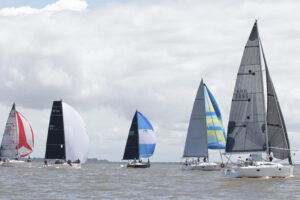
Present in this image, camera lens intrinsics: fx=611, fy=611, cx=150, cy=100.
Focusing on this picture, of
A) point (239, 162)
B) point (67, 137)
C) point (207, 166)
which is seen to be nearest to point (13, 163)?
point (67, 137)

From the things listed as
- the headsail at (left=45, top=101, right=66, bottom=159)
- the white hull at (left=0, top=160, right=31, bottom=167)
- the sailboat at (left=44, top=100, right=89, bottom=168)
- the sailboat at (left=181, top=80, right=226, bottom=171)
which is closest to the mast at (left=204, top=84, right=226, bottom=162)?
the sailboat at (left=181, top=80, right=226, bottom=171)

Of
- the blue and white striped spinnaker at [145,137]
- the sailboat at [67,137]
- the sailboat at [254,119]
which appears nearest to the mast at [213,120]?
the sailboat at [67,137]

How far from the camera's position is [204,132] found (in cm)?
7638

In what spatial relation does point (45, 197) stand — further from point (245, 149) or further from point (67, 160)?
point (67, 160)

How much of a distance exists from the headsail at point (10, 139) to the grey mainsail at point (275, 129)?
50.0 metres

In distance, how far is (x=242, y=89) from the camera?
49219 mm

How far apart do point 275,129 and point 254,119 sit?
6.07 feet

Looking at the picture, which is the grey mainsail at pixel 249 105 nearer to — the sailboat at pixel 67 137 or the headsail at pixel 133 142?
the sailboat at pixel 67 137

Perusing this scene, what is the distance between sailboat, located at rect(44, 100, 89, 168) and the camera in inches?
3051

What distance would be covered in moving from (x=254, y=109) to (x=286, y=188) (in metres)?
8.93

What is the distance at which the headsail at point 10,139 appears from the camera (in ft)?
293

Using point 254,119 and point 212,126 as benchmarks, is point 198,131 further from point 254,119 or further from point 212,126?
point 254,119

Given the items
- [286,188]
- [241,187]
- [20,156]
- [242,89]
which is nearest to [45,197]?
[241,187]

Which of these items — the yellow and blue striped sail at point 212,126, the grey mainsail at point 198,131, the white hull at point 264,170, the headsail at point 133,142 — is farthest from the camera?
the headsail at point 133,142
